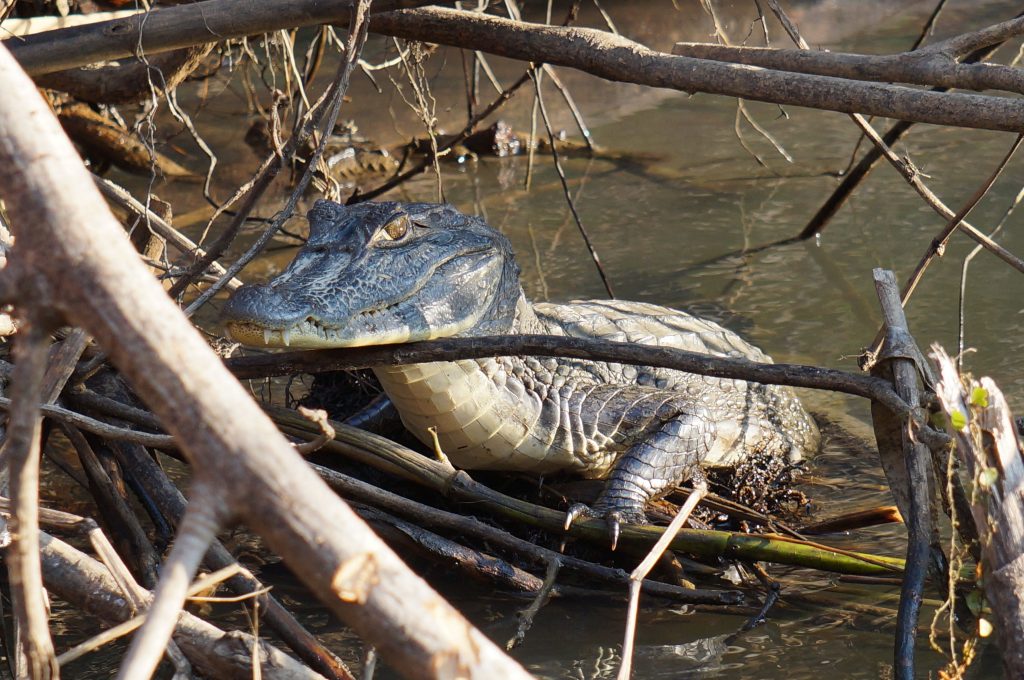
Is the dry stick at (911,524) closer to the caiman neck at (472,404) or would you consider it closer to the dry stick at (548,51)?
the dry stick at (548,51)

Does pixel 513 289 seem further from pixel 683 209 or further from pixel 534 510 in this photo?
pixel 683 209

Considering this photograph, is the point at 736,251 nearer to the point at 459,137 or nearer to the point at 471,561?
the point at 459,137

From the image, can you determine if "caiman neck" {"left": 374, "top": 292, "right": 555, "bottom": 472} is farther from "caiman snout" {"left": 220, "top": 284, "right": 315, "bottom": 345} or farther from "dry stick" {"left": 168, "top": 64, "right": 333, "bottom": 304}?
"dry stick" {"left": 168, "top": 64, "right": 333, "bottom": 304}

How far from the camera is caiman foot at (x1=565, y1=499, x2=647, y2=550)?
3181mm

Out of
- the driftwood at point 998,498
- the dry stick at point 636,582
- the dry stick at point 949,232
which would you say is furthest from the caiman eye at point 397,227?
the driftwood at point 998,498

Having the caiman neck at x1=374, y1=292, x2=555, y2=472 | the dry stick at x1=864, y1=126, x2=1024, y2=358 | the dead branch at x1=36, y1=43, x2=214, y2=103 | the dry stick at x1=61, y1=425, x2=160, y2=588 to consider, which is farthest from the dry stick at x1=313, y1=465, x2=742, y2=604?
the dead branch at x1=36, y1=43, x2=214, y2=103

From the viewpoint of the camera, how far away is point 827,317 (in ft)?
18.5

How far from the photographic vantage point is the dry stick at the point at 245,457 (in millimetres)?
1135

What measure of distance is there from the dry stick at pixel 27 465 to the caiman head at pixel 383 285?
141cm

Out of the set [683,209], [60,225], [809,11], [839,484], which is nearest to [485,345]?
[60,225]

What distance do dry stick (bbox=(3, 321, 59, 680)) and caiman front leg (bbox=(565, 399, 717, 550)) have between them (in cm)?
200

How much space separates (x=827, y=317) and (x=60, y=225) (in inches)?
194

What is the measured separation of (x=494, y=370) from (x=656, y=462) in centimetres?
65

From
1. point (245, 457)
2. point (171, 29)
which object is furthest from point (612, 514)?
point (245, 457)
